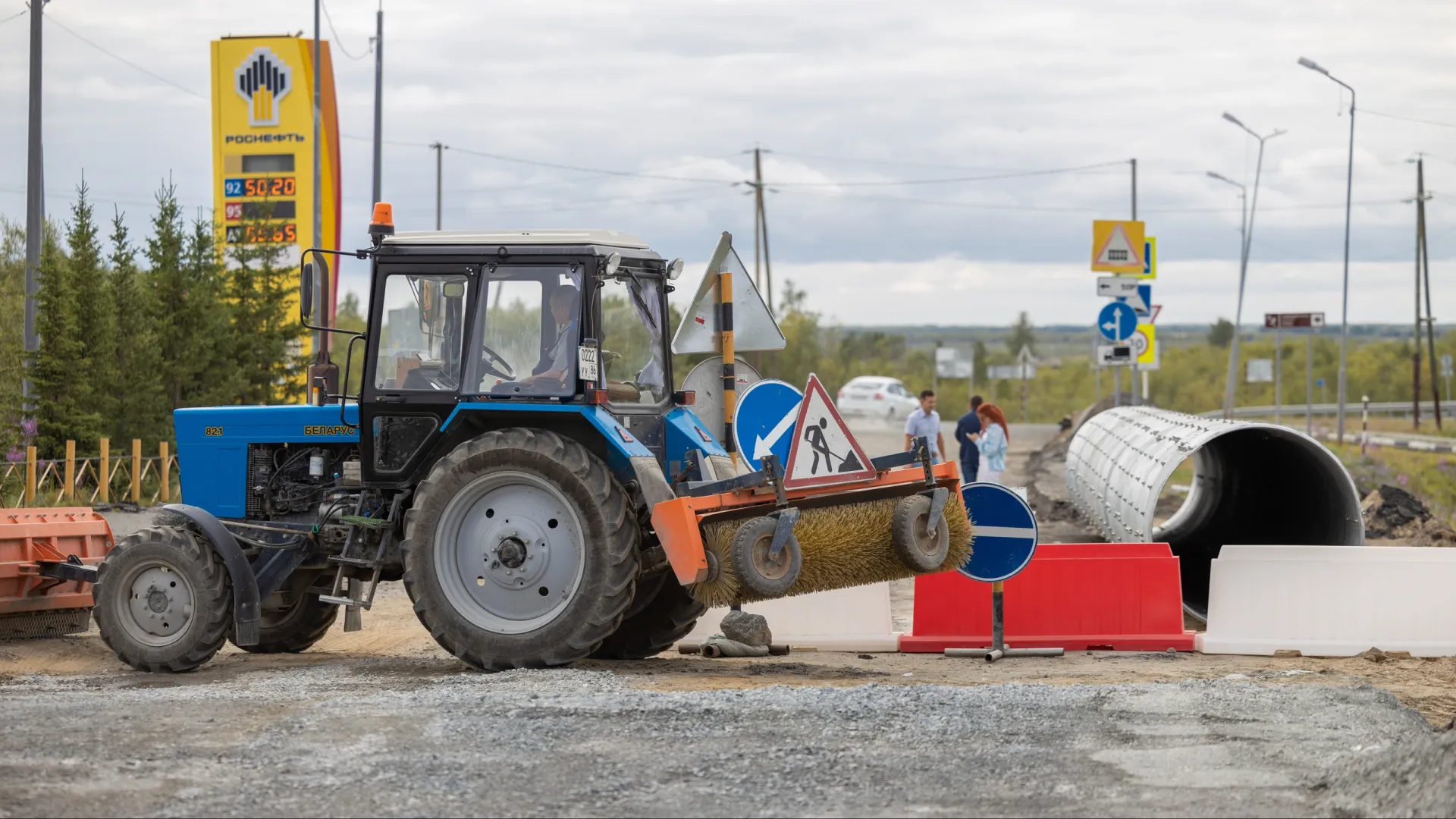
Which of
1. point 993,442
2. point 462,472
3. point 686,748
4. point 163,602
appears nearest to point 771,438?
point 462,472

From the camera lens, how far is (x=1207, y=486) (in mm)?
24562

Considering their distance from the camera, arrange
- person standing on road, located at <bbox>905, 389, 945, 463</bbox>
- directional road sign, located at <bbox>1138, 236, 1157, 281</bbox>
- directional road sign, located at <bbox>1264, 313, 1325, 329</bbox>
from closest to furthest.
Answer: person standing on road, located at <bbox>905, 389, 945, 463</bbox> < directional road sign, located at <bbox>1138, 236, 1157, 281</bbox> < directional road sign, located at <bbox>1264, 313, 1325, 329</bbox>

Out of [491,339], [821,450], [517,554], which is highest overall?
[491,339]

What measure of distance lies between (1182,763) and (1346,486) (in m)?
9.43

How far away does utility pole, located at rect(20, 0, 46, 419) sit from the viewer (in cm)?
2331

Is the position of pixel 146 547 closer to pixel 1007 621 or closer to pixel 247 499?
pixel 247 499

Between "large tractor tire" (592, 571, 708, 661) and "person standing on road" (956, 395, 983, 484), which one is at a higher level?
"person standing on road" (956, 395, 983, 484)

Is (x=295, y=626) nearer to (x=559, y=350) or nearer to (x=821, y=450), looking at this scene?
(x=559, y=350)

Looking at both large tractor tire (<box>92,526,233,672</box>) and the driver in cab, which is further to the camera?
large tractor tire (<box>92,526,233,672</box>)

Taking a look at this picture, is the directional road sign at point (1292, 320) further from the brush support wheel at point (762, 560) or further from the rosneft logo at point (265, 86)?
the brush support wheel at point (762, 560)

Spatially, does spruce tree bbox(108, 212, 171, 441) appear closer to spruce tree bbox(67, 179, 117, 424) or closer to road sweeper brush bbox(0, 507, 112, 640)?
spruce tree bbox(67, 179, 117, 424)

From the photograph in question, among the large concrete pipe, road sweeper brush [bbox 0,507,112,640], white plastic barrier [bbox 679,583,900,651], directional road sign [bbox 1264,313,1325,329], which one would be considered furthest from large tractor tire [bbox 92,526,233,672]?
directional road sign [bbox 1264,313,1325,329]

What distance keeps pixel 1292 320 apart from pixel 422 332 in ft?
109

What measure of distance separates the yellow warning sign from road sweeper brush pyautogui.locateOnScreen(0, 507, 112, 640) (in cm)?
1597
